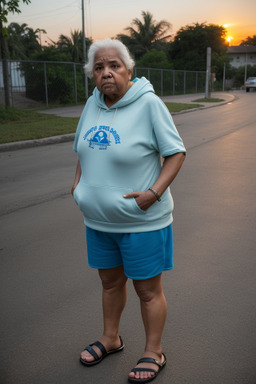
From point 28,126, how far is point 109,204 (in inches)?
476

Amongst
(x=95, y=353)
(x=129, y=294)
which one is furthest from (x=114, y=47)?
(x=129, y=294)

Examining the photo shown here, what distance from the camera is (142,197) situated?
209cm

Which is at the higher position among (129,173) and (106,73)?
(106,73)

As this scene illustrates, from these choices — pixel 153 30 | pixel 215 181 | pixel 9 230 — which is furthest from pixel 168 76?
pixel 9 230

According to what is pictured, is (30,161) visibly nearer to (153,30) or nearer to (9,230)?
(9,230)

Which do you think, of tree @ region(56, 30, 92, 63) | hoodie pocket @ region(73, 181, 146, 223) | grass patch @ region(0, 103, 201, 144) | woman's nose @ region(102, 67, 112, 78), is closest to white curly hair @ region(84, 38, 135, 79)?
woman's nose @ region(102, 67, 112, 78)

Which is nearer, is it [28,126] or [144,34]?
[28,126]

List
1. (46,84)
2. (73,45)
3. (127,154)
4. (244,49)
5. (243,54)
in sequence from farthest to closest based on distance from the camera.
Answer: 1. (243,54)
2. (244,49)
3. (73,45)
4. (46,84)
5. (127,154)

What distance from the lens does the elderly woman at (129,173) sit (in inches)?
82.4

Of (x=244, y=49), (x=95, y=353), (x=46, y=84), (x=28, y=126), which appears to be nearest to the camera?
(x=95, y=353)

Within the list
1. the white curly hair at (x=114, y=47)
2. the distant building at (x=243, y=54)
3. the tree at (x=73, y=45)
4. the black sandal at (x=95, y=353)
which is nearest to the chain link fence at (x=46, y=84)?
the white curly hair at (x=114, y=47)

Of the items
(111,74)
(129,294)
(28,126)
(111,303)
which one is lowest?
(28,126)

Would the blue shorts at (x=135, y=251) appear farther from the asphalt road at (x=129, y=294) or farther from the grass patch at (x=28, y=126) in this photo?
the grass patch at (x=28, y=126)

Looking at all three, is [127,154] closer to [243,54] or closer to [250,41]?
[243,54]
